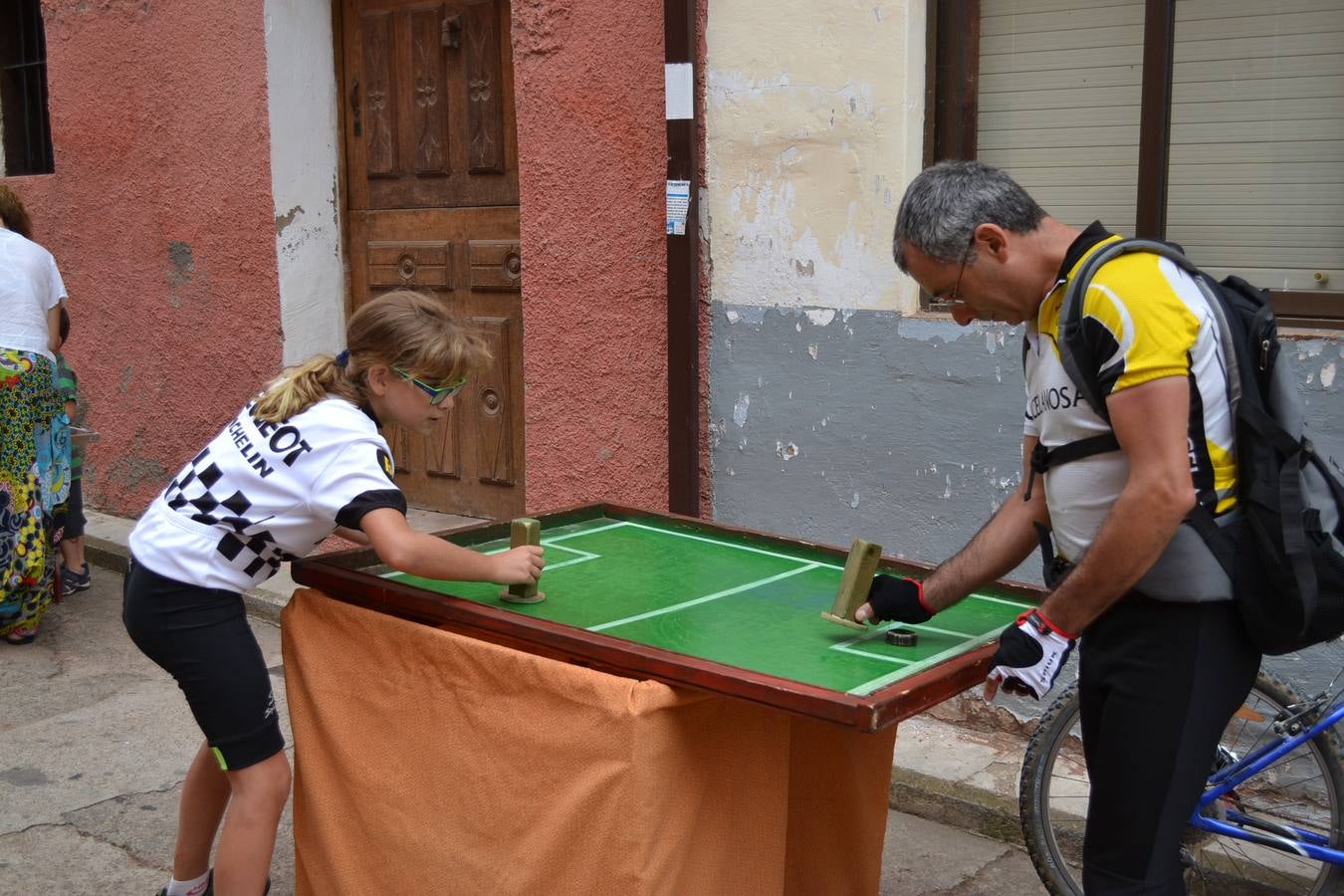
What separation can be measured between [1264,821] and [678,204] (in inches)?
111

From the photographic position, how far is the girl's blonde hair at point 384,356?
2.78m

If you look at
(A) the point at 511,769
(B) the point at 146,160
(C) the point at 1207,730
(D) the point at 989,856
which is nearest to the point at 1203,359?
(C) the point at 1207,730

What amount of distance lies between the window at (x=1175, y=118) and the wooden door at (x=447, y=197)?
7.08 feet

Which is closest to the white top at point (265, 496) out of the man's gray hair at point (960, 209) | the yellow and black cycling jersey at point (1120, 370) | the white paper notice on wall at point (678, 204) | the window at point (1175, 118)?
the man's gray hair at point (960, 209)

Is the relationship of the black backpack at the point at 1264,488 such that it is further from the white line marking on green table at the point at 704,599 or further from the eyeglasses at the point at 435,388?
the eyeglasses at the point at 435,388

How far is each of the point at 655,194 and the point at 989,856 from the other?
101 inches

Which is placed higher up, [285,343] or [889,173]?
[889,173]

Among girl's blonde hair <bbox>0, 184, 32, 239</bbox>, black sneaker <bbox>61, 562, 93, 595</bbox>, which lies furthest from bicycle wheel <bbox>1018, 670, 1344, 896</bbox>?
black sneaker <bbox>61, 562, 93, 595</bbox>

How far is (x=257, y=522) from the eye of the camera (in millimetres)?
2754

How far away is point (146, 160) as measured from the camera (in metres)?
6.93

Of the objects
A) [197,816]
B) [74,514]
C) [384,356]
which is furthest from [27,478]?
[384,356]

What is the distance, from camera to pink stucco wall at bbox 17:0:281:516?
21.3 ft

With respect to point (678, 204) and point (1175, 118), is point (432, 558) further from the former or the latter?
point (1175, 118)

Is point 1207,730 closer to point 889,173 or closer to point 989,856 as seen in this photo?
point 989,856
